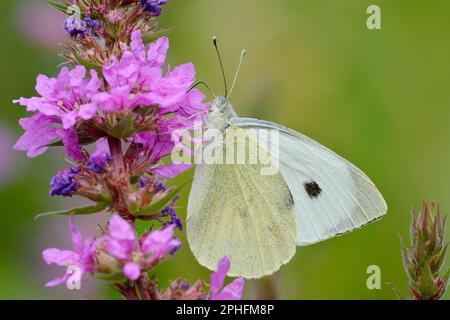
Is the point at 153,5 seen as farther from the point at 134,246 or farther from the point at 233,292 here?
the point at 233,292

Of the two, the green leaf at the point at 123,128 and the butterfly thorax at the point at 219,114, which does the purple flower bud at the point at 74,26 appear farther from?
the butterfly thorax at the point at 219,114

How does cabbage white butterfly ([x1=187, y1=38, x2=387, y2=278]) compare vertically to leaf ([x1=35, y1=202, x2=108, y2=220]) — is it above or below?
below

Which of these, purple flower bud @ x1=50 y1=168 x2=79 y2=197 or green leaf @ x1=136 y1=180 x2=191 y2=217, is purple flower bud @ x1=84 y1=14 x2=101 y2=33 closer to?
purple flower bud @ x1=50 y1=168 x2=79 y2=197

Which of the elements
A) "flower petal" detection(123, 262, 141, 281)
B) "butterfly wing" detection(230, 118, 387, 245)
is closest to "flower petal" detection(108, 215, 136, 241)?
"flower petal" detection(123, 262, 141, 281)

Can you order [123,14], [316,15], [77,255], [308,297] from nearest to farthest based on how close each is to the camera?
[77,255] < [123,14] < [308,297] < [316,15]

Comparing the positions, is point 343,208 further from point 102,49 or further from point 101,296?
point 101,296

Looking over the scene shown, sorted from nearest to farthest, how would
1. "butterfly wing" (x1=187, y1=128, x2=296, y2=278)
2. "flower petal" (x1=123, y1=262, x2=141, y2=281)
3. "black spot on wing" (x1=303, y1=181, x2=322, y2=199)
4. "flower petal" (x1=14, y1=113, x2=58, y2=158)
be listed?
"flower petal" (x1=123, y1=262, x2=141, y2=281) < "flower petal" (x1=14, y1=113, x2=58, y2=158) < "butterfly wing" (x1=187, y1=128, x2=296, y2=278) < "black spot on wing" (x1=303, y1=181, x2=322, y2=199)

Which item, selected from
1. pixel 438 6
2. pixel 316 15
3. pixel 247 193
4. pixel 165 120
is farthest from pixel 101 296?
pixel 438 6

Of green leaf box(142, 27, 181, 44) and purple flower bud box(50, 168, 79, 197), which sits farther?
green leaf box(142, 27, 181, 44)
